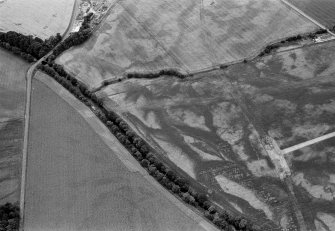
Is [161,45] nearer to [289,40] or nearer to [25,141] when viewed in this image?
[289,40]

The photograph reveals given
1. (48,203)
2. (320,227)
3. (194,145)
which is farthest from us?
(194,145)

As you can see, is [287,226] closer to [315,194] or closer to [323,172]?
[315,194]

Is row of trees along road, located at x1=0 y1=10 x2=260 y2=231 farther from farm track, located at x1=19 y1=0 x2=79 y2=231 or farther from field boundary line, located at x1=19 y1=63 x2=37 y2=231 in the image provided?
field boundary line, located at x1=19 y1=63 x2=37 y2=231

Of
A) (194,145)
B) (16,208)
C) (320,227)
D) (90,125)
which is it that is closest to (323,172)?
(320,227)

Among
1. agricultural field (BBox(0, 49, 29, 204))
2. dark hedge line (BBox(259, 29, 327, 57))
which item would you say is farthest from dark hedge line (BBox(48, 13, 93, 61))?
dark hedge line (BBox(259, 29, 327, 57))

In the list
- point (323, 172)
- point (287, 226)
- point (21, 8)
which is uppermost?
point (21, 8)

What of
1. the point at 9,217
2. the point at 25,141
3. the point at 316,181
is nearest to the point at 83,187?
the point at 9,217
